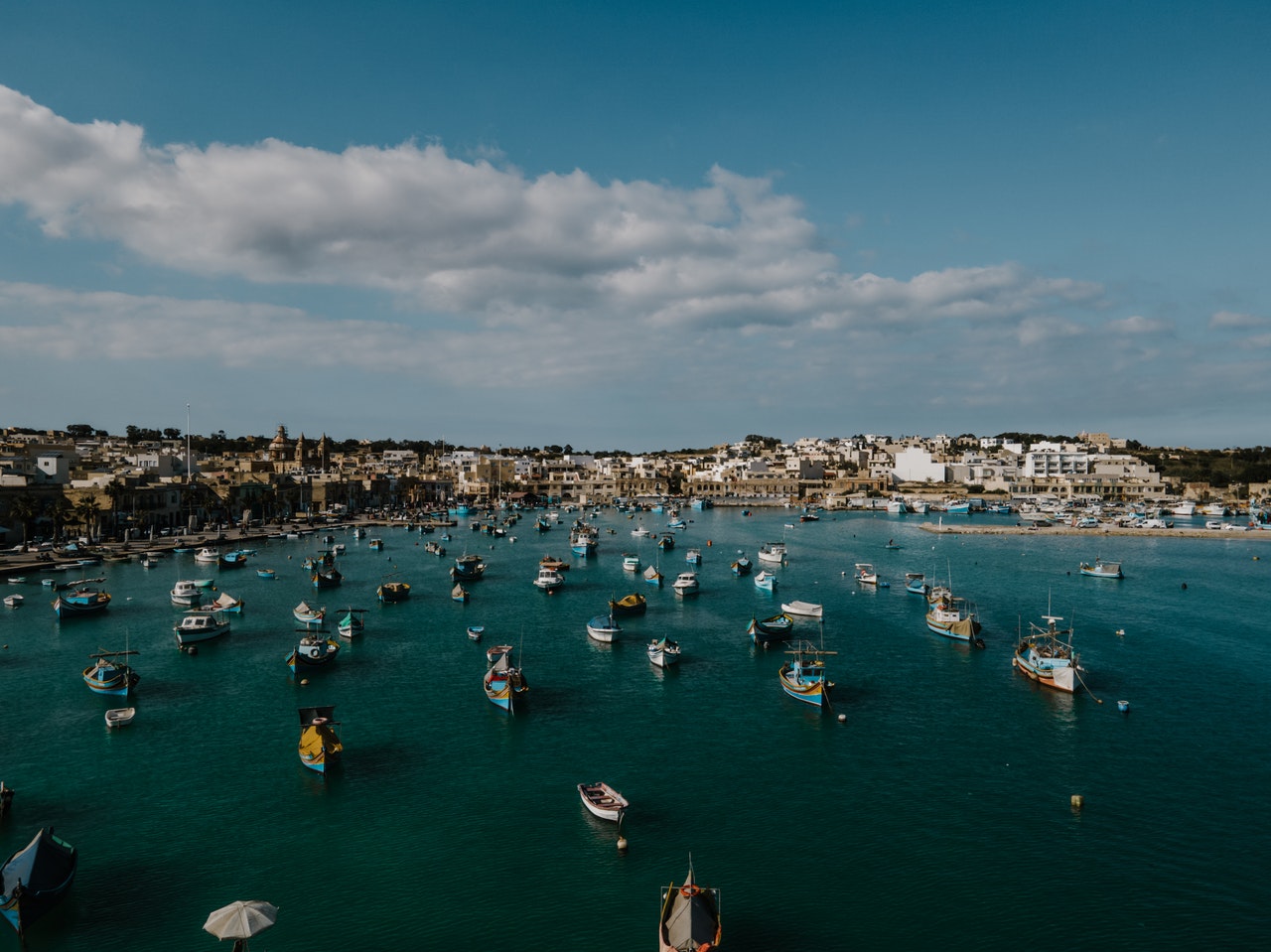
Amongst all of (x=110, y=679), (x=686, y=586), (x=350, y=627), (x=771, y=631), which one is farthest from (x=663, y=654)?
(x=110, y=679)

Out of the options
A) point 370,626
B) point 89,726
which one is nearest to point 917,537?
point 370,626

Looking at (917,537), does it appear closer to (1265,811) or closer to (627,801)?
(1265,811)

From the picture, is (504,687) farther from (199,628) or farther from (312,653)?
(199,628)

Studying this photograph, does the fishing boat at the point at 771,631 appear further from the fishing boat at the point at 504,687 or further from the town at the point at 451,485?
the town at the point at 451,485

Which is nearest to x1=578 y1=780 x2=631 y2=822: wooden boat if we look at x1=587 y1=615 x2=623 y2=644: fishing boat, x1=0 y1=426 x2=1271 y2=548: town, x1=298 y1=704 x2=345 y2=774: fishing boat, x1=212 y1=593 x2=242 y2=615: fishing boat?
x1=298 y1=704 x2=345 y2=774: fishing boat

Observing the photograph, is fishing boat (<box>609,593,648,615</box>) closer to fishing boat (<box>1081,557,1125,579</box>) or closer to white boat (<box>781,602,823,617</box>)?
white boat (<box>781,602,823,617</box>)

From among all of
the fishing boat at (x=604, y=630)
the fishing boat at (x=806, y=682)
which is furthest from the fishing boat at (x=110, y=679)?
the fishing boat at (x=806, y=682)

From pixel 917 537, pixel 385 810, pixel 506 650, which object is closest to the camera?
pixel 385 810
